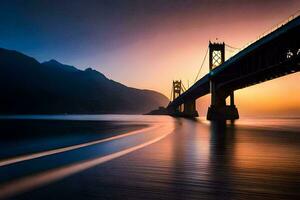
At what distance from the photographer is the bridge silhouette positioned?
41753 millimetres

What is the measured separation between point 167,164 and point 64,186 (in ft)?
13.1

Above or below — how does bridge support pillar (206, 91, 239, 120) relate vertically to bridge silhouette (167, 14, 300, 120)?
below

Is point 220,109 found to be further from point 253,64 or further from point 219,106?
point 253,64

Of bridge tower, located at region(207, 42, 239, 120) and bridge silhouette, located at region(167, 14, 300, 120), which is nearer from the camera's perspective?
bridge silhouette, located at region(167, 14, 300, 120)

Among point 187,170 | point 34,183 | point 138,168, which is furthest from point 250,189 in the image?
point 34,183

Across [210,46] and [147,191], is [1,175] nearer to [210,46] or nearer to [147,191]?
[147,191]

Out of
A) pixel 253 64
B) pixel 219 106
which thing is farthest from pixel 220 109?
pixel 253 64

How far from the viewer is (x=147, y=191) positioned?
5.96 metres

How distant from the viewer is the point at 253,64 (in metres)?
54.8

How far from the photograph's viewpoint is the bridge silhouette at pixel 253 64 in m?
41.8

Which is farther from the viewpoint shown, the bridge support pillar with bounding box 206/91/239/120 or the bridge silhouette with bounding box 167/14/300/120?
the bridge support pillar with bounding box 206/91/239/120

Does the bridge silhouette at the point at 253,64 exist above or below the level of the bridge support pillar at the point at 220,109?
above

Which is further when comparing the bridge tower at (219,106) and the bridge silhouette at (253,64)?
the bridge tower at (219,106)

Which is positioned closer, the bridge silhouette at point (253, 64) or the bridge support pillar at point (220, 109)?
the bridge silhouette at point (253, 64)
